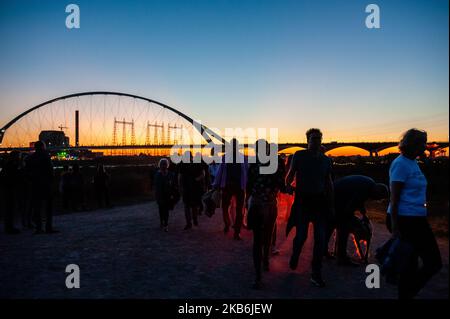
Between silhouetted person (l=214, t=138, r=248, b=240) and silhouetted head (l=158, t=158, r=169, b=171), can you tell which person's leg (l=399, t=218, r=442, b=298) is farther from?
silhouetted head (l=158, t=158, r=169, b=171)

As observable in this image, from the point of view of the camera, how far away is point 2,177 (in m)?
9.03

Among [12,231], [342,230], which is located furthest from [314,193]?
[12,231]

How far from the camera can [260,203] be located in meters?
4.68

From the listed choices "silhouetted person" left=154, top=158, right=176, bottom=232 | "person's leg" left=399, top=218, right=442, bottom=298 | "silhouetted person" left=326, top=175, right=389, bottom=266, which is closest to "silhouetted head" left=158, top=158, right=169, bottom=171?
"silhouetted person" left=154, top=158, right=176, bottom=232

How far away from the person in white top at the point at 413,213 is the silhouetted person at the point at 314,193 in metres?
1.26

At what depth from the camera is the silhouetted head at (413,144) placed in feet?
11.4

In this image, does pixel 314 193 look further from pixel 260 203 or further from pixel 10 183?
pixel 10 183

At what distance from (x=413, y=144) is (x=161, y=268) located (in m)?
3.82

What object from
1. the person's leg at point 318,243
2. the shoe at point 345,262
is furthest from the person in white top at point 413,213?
the shoe at point 345,262
